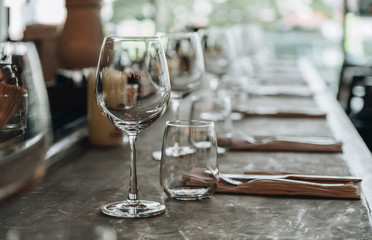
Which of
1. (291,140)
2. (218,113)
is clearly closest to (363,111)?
(291,140)

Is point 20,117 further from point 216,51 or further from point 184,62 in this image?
point 216,51

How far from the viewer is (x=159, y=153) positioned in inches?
52.0

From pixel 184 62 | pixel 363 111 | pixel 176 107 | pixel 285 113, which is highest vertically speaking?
pixel 184 62

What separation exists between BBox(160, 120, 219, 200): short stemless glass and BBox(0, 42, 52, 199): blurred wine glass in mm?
190

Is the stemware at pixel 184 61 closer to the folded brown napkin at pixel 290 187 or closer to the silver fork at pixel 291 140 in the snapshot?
the silver fork at pixel 291 140

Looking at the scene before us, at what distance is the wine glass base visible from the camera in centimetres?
83

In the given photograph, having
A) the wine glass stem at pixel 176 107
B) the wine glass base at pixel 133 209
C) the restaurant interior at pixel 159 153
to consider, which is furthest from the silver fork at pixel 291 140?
the wine glass base at pixel 133 209

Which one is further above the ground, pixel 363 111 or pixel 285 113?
pixel 285 113

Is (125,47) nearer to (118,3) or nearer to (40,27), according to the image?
(40,27)

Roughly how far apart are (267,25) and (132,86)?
8.90 m

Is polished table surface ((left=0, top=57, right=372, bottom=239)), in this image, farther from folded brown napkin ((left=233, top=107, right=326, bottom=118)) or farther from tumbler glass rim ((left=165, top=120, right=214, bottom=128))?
folded brown napkin ((left=233, top=107, right=326, bottom=118))

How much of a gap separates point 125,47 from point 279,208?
330 mm

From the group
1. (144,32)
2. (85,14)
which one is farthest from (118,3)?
(85,14)

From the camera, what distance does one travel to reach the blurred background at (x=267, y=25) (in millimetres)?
2785
